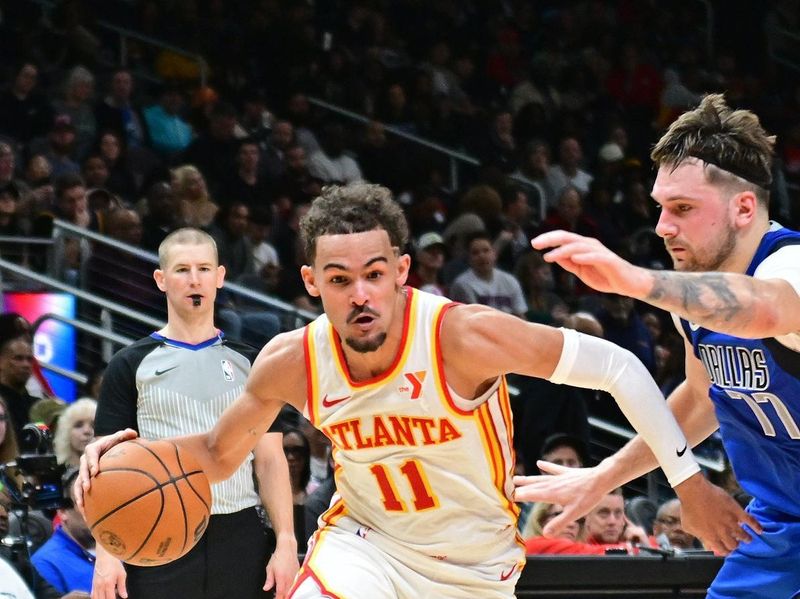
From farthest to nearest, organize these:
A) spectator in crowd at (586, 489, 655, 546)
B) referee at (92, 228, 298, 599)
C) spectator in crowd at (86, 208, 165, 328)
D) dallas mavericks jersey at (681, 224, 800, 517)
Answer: spectator in crowd at (86, 208, 165, 328) → spectator in crowd at (586, 489, 655, 546) → referee at (92, 228, 298, 599) → dallas mavericks jersey at (681, 224, 800, 517)

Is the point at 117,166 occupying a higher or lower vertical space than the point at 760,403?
higher

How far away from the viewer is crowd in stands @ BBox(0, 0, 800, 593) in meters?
8.80

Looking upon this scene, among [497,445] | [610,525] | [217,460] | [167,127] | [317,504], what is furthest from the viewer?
[167,127]

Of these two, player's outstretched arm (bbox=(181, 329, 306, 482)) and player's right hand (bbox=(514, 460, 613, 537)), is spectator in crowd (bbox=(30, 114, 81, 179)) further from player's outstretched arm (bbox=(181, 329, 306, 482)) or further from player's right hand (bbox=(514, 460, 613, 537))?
player's right hand (bbox=(514, 460, 613, 537))

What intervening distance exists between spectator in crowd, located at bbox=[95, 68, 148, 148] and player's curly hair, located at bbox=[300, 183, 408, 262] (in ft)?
20.7

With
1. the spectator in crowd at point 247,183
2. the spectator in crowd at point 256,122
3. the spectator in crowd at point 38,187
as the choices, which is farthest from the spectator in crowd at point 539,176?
the spectator in crowd at point 38,187

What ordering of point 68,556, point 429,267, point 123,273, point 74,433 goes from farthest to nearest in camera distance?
point 429,267 < point 123,273 < point 74,433 < point 68,556

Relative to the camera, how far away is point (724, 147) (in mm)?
4043

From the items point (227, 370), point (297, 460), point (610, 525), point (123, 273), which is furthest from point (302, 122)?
point (227, 370)

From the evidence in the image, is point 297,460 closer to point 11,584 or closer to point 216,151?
point 11,584

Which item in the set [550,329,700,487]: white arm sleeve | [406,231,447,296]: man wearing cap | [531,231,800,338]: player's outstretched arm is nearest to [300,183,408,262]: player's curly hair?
[550,329,700,487]: white arm sleeve

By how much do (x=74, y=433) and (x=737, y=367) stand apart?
11.8ft

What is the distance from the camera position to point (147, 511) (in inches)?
164

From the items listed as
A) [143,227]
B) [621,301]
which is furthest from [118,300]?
[621,301]
